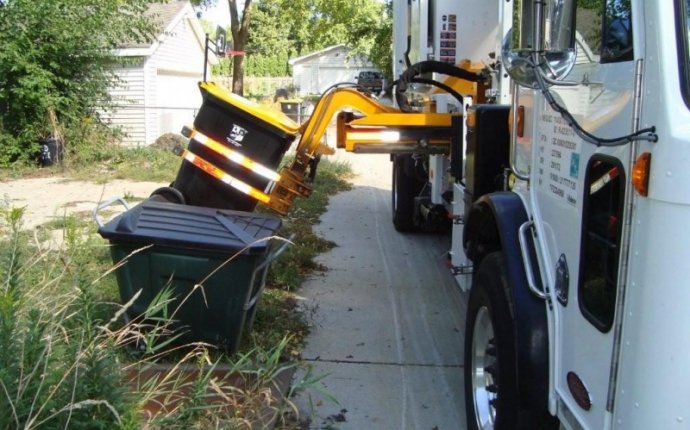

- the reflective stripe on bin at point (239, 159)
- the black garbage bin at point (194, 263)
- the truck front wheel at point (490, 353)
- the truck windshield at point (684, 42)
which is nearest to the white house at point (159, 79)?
the reflective stripe on bin at point (239, 159)

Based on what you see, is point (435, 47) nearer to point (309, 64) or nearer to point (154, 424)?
point (154, 424)

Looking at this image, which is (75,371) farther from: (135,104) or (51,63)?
(135,104)

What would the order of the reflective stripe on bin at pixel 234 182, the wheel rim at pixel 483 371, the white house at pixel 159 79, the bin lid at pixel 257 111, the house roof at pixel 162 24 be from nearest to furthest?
1. the wheel rim at pixel 483 371
2. the bin lid at pixel 257 111
3. the reflective stripe on bin at pixel 234 182
4. the house roof at pixel 162 24
5. the white house at pixel 159 79

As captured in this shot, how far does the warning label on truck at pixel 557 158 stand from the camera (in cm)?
238

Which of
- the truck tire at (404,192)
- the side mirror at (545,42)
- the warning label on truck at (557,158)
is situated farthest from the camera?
the truck tire at (404,192)

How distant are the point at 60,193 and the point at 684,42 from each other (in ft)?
36.3

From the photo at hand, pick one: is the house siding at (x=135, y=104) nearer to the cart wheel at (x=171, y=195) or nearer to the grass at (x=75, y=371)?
the cart wheel at (x=171, y=195)

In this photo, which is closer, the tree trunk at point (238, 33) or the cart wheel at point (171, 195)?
the cart wheel at point (171, 195)

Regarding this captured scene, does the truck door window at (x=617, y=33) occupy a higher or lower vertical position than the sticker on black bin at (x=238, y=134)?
higher

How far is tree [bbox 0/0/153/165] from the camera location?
1308cm

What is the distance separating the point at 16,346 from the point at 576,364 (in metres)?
2.03

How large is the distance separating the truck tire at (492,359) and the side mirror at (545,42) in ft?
3.06

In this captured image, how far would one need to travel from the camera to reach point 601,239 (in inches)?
83.6

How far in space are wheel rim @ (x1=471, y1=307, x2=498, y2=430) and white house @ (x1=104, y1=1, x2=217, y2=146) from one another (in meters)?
13.9
